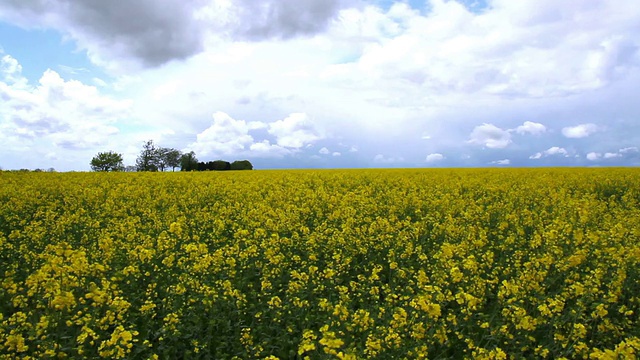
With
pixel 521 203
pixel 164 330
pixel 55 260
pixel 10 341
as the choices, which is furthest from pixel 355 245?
pixel 521 203

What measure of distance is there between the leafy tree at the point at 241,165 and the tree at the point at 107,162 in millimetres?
28908

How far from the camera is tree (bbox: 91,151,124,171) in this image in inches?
3415

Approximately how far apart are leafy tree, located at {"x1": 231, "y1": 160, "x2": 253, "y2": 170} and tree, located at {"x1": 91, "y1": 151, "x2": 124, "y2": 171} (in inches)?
1138

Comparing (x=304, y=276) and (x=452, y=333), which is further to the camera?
(x=304, y=276)

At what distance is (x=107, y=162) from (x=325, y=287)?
307 ft

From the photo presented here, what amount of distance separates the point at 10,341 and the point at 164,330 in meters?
1.64

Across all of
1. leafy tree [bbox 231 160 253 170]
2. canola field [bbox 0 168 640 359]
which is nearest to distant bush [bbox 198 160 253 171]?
leafy tree [bbox 231 160 253 170]

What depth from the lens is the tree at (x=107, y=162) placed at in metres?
86.8

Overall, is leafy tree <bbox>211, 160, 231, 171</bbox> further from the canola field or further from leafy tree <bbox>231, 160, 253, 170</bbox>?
the canola field

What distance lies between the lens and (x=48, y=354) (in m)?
4.64

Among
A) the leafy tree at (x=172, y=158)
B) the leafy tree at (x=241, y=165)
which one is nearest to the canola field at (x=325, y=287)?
the leafy tree at (x=241, y=165)

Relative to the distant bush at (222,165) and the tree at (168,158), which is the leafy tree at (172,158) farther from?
the distant bush at (222,165)

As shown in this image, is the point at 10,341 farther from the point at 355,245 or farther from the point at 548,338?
the point at 548,338

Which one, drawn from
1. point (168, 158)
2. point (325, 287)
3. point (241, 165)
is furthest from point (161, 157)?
point (325, 287)
